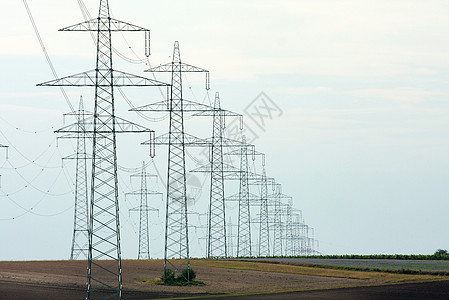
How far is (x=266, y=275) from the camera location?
7106 cm

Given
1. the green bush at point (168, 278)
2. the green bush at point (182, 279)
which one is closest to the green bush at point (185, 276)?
the green bush at point (182, 279)

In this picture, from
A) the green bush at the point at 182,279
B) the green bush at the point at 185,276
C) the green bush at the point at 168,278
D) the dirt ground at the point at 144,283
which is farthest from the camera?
the green bush at the point at 185,276

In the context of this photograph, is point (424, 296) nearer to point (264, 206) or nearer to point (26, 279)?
point (26, 279)

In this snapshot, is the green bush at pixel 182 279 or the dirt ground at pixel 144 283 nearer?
the dirt ground at pixel 144 283

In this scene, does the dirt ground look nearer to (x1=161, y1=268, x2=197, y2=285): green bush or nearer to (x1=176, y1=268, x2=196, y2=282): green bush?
(x1=161, y1=268, x2=197, y2=285): green bush

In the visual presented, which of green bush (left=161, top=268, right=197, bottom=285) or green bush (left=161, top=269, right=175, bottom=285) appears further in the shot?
green bush (left=161, top=269, right=175, bottom=285)

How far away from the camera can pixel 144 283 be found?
193ft

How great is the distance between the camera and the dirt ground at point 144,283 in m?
50.0

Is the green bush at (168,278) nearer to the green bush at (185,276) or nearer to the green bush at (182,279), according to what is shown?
the green bush at (182,279)

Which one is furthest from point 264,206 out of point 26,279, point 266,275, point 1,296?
point 1,296

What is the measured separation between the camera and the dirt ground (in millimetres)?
50000

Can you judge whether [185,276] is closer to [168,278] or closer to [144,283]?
[168,278]

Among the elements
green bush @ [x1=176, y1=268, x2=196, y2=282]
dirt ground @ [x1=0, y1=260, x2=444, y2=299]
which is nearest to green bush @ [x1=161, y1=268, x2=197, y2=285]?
green bush @ [x1=176, y1=268, x2=196, y2=282]

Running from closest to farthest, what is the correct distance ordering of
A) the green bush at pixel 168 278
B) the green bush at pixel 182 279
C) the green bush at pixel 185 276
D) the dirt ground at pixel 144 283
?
the dirt ground at pixel 144 283, the green bush at pixel 182 279, the green bush at pixel 168 278, the green bush at pixel 185 276
